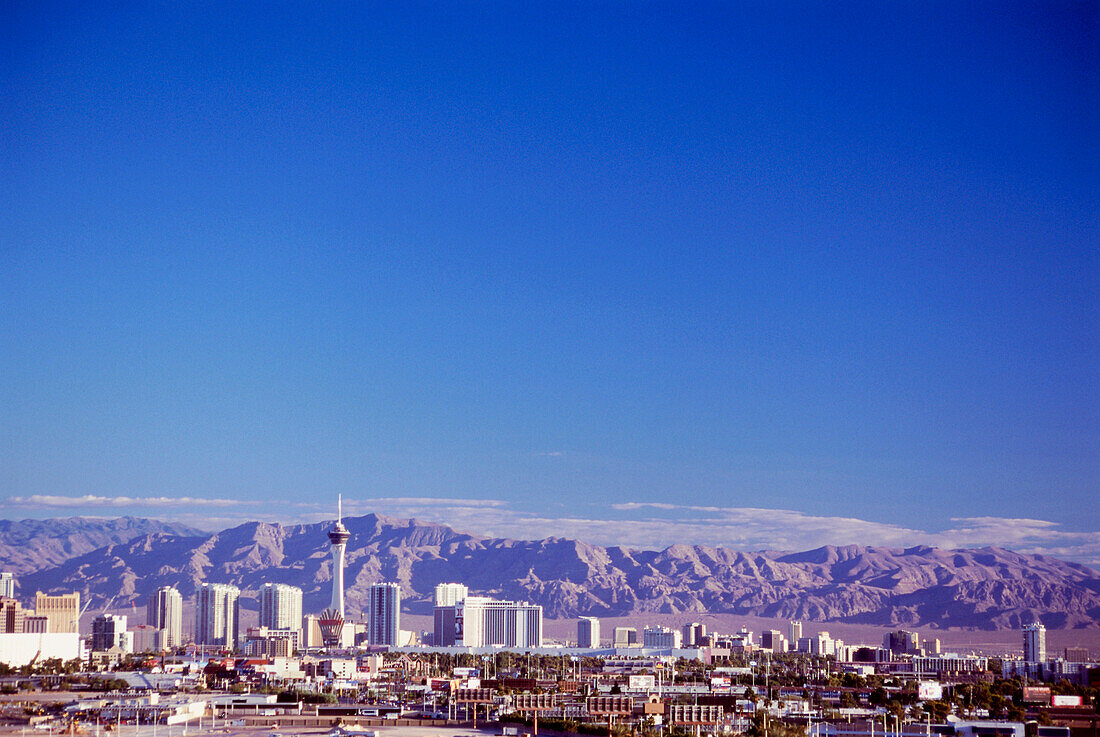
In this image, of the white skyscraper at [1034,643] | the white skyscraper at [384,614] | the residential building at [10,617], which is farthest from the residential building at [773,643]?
the residential building at [10,617]

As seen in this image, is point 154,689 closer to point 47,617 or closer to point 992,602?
point 47,617

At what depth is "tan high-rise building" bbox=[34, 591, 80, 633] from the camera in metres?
108

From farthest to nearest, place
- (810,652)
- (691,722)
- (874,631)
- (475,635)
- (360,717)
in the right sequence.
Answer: (874,631) → (475,635) → (810,652) → (360,717) → (691,722)

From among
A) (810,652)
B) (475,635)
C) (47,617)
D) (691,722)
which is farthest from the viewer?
(475,635)

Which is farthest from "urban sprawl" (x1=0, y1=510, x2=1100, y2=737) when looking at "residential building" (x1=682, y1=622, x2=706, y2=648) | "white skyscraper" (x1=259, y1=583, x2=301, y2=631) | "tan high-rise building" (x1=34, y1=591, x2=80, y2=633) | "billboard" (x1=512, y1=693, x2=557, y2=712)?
"white skyscraper" (x1=259, y1=583, x2=301, y2=631)

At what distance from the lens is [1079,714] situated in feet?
147

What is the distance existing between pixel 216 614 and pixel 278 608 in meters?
14.5

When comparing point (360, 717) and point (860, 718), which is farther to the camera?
point (360, 717)

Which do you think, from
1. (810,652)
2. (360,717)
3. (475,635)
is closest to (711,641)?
(810,652)

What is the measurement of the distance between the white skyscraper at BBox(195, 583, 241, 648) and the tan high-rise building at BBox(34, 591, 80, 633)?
21000 millimetres

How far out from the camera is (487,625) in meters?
144

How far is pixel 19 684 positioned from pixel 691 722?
31441mm

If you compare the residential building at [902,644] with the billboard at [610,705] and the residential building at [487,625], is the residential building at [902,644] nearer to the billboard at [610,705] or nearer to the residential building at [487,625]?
the residential building at [487,625]

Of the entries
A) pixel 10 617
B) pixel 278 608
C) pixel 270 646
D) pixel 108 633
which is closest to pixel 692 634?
pixel 278 608
